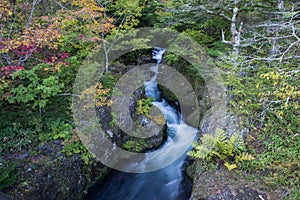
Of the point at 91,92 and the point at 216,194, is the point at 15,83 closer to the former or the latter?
the point at 91,92

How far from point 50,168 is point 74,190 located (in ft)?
3.25

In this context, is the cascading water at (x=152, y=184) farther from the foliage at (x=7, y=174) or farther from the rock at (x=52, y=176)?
the foliage at (x=7, y=174)

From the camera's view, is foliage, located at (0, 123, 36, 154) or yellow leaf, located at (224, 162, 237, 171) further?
foliage, located at (0, 123, 36, 154)

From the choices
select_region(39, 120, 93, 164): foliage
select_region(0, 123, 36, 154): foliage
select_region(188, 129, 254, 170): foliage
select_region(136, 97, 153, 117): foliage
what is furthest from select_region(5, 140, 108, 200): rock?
select_region(188, 129, 254, 170): foliage

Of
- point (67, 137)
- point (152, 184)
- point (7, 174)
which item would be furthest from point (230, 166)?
point (7, 174)

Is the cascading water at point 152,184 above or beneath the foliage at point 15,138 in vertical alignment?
beneath

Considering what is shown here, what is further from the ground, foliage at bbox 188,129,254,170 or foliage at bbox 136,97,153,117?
foliage at bbox 188,129,254,170

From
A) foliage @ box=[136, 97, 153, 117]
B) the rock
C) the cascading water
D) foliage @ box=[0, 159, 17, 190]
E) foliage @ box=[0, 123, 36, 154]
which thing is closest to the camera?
foliage @ box=[0, 159, 17, 190]

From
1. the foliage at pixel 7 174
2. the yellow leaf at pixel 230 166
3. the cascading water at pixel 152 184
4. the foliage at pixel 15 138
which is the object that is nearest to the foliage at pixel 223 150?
the yellow leaf at pixel 230 166

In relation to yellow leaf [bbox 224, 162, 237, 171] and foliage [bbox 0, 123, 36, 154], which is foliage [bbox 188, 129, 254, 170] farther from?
foliage [bbox 0, 123, 36, 154]

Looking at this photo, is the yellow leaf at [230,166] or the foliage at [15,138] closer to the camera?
the yellow leaf at [230,166]

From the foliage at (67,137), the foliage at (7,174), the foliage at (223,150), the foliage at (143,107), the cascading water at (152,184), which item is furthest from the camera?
the foliage at (143,107)

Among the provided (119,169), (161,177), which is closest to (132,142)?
(119,169)

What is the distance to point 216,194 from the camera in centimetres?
457
